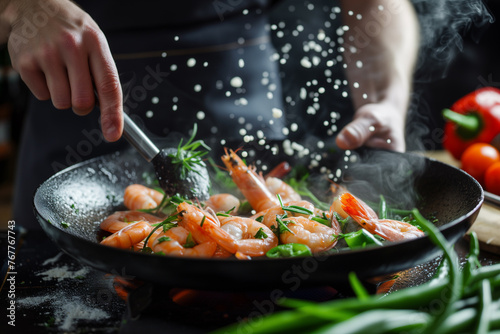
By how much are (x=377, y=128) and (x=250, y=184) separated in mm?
652

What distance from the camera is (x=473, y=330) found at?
3.11ft

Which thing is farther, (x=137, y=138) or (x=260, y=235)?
(x=137, y=138)

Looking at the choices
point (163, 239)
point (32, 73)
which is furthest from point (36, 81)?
point (163, 239)

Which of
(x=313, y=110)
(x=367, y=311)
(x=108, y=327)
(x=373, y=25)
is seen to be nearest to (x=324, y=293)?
(x=367, y=311)

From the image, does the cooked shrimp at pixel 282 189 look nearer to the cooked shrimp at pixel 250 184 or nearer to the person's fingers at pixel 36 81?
the cooked shrimp at pixel 250 184

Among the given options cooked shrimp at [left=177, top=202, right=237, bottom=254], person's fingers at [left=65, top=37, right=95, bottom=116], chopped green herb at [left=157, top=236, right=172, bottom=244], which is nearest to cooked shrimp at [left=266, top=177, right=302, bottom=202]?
cooked shrimp at [left=177, top=202, right=237, bottom=254]

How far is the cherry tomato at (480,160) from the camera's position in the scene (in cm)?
258

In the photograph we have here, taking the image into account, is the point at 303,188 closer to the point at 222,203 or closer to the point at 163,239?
the point at 222,203

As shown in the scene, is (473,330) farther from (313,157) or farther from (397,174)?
(313,157)

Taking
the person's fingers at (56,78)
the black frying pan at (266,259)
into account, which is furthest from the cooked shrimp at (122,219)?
the person's fingers at (56,78)

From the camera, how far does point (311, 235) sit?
1.44 m

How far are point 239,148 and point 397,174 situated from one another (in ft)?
2.25

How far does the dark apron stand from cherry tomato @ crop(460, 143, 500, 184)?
0.82 metres

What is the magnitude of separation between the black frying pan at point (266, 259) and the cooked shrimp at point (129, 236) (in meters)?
0.07
